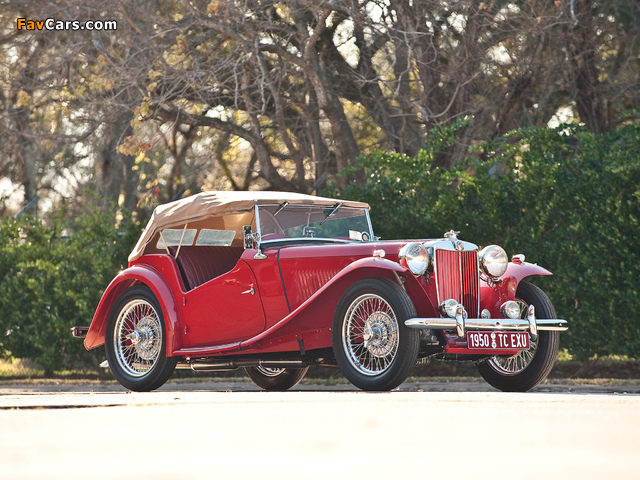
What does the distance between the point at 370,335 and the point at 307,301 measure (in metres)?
0.64

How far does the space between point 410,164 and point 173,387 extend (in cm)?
391

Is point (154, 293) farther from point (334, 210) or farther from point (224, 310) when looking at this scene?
point (334, 210)

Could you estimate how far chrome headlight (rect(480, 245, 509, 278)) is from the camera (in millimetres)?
7520

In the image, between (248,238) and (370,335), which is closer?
(370,335)

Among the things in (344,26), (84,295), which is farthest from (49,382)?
(344,26)

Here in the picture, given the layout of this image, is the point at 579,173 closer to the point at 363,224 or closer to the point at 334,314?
the point at 363,224

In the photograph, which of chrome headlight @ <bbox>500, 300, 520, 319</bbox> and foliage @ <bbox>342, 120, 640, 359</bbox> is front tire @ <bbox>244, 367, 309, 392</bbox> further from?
foliage @ <bbox>342, 120, 640, 359</bbox>

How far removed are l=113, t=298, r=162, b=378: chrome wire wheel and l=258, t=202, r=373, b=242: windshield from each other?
4.55ft

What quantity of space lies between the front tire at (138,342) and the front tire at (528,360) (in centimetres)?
292

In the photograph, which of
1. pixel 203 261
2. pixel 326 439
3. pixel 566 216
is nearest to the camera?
pixel 326 439

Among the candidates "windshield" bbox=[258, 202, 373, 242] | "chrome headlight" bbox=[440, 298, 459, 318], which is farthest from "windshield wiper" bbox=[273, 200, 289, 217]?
"chrome headlight" bbox=[440, 298, 459, 318]

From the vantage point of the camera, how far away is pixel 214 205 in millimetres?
8461

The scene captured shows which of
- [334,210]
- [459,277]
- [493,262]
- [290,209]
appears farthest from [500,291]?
[290,209]

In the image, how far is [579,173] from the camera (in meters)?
10.1
